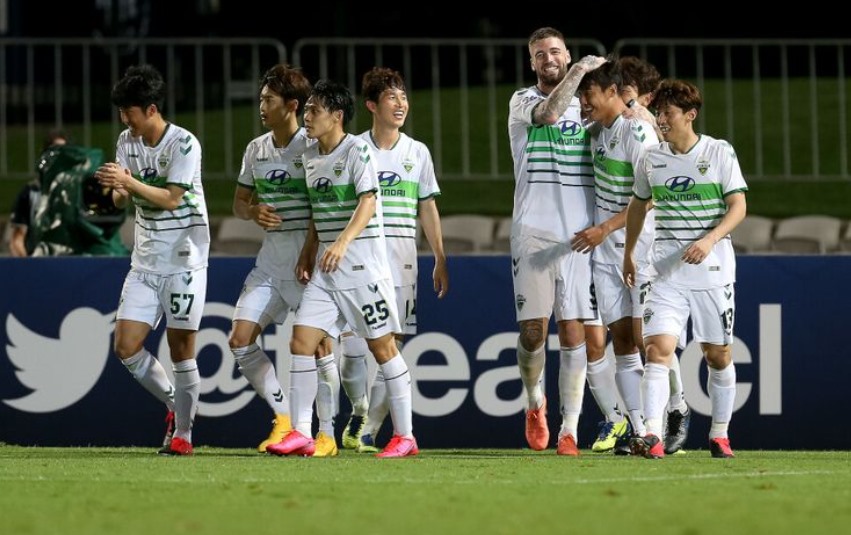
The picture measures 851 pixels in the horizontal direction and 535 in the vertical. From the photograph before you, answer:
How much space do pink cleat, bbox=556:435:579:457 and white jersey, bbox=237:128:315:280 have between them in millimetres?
1827

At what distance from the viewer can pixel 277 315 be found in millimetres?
10734

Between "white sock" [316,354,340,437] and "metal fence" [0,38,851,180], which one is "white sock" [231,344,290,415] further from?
"metal fence" [0,38,851,180]

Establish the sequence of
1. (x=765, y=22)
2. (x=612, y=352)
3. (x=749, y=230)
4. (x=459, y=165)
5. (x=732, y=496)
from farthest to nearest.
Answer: (x=765, y=22), (x=459, y=165), (x=749, y=230), (x=612, y=352), (x=732, y=496)

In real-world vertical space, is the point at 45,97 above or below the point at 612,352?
above

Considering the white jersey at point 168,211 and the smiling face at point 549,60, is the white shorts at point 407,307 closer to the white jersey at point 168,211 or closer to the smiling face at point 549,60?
the white jersey at point 168,211

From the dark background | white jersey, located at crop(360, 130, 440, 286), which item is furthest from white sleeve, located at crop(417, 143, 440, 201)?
the dark background

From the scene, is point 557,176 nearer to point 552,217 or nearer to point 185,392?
point 552,217

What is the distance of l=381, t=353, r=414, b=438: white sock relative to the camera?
1005 cm

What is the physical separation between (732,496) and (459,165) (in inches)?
377

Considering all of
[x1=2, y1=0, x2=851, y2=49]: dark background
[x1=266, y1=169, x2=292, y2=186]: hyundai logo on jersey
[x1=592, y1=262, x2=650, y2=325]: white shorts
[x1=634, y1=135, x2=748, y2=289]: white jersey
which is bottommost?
[x1=592, y1=262, x2=650, y2=325]: white shorts

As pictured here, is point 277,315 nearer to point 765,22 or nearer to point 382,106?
point 382,106

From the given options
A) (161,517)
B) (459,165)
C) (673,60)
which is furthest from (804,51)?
(161,517)

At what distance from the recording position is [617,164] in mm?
10461

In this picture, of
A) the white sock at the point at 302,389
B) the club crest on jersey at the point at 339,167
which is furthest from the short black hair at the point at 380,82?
the white sock at the point at 302,389
